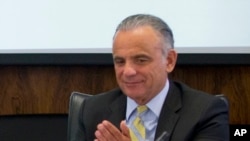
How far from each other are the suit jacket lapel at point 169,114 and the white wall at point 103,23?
1071 millimetres

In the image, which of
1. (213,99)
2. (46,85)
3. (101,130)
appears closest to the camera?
(101,130)

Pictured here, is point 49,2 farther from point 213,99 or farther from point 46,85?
point 213,99

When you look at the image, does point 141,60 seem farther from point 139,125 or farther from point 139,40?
point 139,125

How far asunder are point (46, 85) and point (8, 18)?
49cm

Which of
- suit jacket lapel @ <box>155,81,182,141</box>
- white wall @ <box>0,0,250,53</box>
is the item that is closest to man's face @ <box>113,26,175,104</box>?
suit jacket lapel @ <box>155,81,182,141</box>

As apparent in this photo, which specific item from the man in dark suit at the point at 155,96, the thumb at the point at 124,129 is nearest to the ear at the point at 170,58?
the man in dark suit at the point at 155,96

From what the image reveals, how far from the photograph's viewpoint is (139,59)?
160 cm

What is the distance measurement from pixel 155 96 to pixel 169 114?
0.09 metres

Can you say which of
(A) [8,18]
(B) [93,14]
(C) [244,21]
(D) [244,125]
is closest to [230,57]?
(C) [244,21]

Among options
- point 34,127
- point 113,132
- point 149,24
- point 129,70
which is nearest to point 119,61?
point 129,70

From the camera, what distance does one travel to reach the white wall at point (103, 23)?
109 inches

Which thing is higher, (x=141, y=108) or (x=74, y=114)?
(x=141, y=108)

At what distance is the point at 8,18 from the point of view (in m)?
2.85

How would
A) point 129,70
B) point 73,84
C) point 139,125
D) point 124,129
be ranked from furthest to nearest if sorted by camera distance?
1. point 73,84
2. point 139,125
3. point 129,70
4. point 124,129
